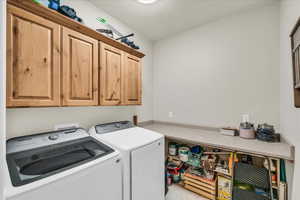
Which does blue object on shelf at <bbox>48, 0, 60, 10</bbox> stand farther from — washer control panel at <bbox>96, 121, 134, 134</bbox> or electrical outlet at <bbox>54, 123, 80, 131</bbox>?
washer control panel at <bbox>96, 121, 134, 134</bbox>

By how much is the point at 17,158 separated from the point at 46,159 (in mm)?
171

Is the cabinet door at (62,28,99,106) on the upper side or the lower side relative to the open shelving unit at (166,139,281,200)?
upper

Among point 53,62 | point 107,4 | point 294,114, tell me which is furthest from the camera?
point 107,4

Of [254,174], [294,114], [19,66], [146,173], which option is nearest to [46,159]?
[19,66]

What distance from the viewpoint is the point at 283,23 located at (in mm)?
1533

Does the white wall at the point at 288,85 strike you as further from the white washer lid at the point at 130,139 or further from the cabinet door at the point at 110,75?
the cabinet door at the point at 110,75

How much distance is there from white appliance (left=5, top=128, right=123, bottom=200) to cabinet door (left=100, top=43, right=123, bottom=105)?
0.53 m

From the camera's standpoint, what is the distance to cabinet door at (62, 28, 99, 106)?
117 cm

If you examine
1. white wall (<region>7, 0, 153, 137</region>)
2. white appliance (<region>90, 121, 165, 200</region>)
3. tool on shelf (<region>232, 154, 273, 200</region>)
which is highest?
white wall (<region>7, 0, 153, 137</region>)

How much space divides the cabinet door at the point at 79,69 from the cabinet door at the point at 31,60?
7 centimetres

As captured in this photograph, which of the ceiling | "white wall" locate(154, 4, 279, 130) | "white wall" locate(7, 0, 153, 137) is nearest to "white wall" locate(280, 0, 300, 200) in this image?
"white wall" locate(154, 4, 279, 130)

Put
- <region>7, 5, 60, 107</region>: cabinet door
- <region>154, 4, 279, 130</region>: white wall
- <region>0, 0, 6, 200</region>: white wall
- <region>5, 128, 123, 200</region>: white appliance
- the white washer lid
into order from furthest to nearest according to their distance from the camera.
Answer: <region>154, 4, 279, 130</region>: white wall
the white washer lid
<region>7, 5, 60, 107</region>: cabinet door
<region>5, 128, 123, 200</region>: white appliance
<region>0, 0, 6, 200</region>: white wall

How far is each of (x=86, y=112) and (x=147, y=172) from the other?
1.09m

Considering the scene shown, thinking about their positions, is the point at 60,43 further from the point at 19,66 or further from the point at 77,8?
the point at 77,8
